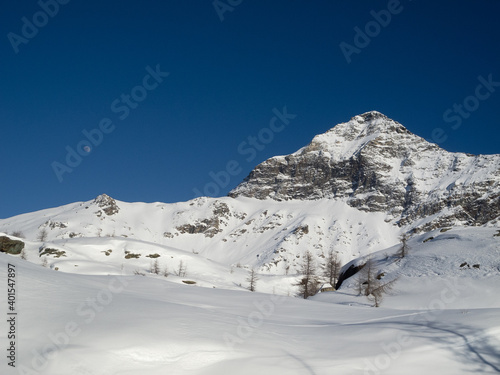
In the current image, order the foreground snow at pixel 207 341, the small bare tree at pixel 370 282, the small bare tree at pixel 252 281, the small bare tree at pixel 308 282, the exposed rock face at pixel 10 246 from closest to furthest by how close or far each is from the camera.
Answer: the foreground snow at pixel 207 341 → the small bare tree at pixel 370 282 → the small bare tree at pixel 308 282 → the exposed rock face at pixel 10 246 → the small bare tree at pixel 252 281

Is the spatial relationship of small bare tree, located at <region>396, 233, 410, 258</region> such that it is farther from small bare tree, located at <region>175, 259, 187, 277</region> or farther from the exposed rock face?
the exposed rock face

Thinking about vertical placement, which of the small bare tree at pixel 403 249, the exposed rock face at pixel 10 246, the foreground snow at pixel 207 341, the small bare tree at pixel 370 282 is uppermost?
the exposed rock face at pixel 10 246

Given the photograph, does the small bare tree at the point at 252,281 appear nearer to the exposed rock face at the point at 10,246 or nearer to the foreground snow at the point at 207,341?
the exposed rock face at the point at 10,246

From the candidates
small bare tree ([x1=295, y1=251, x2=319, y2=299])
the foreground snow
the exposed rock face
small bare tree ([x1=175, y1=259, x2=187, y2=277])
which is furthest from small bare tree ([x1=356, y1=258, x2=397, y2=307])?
small bare tree ([x1=175, y1=259, x2=187, y2=277])

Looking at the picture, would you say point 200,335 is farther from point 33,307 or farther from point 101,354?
point 33,307

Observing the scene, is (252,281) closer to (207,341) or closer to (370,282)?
(370,282)

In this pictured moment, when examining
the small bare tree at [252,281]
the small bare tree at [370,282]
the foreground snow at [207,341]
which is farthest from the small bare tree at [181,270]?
the foreground snow at [207,341]

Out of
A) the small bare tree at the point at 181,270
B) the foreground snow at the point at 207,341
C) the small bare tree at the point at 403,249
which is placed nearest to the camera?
the foreground snow at the point at 207,341

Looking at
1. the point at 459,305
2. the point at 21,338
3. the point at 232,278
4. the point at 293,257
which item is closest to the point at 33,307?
the point at 21,338

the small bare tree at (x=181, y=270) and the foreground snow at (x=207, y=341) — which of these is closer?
the foreground snow at (x=207, y=341)

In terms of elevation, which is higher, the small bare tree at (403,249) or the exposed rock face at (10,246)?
the exposed rock face at (10,246)

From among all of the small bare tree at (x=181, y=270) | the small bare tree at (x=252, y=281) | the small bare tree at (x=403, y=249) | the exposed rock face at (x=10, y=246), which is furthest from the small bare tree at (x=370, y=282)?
the small bare tree at (x=181, y=270)

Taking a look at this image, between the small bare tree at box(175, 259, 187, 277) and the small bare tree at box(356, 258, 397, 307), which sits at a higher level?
the small bare tree at box(175, 259, 187, 277)

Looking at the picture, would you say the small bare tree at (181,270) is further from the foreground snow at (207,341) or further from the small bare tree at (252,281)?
the foreground snow at (207,341)
